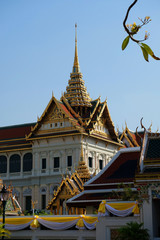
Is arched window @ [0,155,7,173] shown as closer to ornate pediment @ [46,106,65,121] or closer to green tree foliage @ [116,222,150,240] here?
ornate pediment @ [46,106,65,121]

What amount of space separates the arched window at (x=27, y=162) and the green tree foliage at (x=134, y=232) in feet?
128

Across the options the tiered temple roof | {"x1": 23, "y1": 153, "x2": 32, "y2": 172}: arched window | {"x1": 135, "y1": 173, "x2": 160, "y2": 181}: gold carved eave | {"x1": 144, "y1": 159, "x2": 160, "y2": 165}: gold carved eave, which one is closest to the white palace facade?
{"x1": 23, "y1": 153, "x2": 32, "y2": 172}: arched window

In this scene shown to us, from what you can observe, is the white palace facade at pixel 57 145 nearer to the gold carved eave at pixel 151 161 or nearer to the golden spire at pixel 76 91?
the golden spire at pixel 76 91

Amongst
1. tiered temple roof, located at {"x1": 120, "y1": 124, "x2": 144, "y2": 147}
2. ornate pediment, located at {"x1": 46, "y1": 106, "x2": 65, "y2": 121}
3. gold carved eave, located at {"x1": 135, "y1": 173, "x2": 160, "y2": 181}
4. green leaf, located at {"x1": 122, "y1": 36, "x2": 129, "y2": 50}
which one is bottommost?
gold carved eave, located at {"x1": 135, "y1": 173, "x2": 160, "y2": 181}

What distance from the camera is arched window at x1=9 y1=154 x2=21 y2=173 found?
52625 mm

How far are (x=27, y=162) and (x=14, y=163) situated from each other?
5.81ft

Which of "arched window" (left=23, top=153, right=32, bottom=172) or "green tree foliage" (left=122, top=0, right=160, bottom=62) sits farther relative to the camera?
"arched window" (left=23, top=153, right=32, bottom=172)

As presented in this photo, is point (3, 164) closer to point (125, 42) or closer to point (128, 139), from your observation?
point (128, 139)

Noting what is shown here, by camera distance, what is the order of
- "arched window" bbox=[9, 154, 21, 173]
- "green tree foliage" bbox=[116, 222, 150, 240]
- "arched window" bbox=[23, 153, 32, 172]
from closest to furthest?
1. "green tree foliage" bbox=[116, 222, 150, 240]
2. "arched window" bbox=[23, 153, 32, 172]
3. "arched window" bbox=[9, 154, 21, 173]

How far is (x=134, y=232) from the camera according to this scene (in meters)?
13.2

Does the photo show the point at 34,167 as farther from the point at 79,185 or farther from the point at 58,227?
the point at 58,227

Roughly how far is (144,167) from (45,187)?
35.1 metres

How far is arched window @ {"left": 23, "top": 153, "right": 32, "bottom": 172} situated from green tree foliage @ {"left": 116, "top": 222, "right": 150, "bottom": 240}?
38.9 meters

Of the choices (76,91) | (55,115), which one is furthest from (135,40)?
(76,91)
